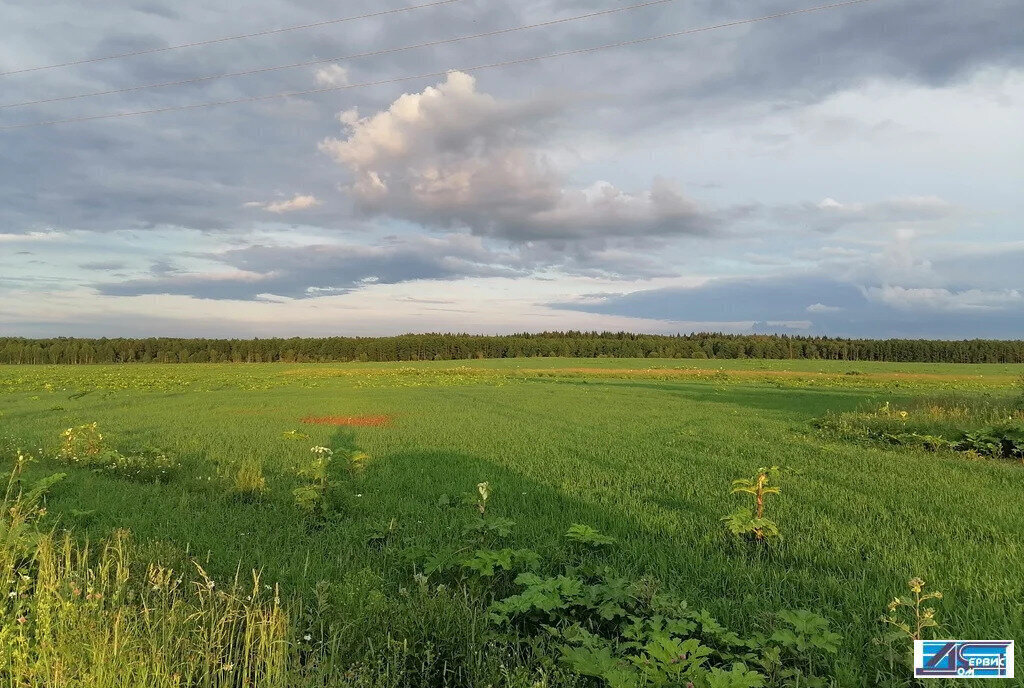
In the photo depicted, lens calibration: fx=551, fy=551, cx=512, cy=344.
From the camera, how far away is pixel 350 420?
23.3 metres

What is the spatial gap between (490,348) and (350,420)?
115m

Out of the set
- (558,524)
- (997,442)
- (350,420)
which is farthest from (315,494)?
(997,442)

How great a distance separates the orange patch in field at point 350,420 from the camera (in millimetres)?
21998

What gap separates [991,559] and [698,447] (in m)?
9.02

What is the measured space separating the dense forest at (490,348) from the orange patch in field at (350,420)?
10661 cm

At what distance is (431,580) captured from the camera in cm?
601

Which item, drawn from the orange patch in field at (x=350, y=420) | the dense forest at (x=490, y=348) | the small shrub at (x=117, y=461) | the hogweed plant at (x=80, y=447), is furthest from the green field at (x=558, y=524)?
the dense forest at (x=490, y=348)

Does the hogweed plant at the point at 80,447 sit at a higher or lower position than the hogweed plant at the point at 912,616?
lower

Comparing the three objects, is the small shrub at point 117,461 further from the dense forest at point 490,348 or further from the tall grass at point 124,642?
the dense forest at point 490,348

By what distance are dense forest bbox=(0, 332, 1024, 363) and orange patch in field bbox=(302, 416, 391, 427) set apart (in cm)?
10661

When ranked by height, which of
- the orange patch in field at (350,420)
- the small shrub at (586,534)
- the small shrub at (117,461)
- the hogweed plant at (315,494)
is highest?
the small shrub at (586,534)

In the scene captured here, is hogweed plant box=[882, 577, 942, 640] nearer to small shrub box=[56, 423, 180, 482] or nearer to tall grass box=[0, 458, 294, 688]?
tall grass box=[0, 458, 294, 688]

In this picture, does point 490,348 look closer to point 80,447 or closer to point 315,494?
point 80,447

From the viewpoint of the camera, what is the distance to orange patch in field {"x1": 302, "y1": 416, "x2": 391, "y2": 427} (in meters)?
22.0
